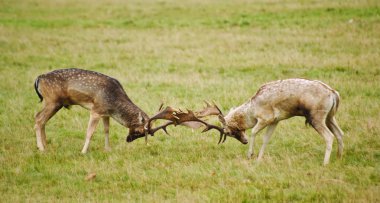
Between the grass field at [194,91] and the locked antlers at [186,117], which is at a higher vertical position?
the locked antlers at [186,117]

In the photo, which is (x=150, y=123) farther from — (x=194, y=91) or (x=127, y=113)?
(x=194, y=91)

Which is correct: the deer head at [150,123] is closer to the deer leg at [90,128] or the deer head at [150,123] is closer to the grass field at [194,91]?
the grass field at [194,91]

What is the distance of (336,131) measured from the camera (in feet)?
31.9

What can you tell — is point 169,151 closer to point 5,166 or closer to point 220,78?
point 5,166

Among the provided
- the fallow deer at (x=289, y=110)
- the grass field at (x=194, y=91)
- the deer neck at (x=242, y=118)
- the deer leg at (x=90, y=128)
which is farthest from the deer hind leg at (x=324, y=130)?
the deer leg at (x=90, y=128)

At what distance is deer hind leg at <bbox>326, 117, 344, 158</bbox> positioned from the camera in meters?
9.55

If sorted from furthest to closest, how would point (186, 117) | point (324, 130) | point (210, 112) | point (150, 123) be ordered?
point (150, 123)
point (210, 112)
point (186, 117)
point (324, 130)

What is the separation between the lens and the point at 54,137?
1195 centimetres

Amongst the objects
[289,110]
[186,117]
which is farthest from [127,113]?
[289,110]

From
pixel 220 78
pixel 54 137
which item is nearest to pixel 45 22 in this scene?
pixel 220 78

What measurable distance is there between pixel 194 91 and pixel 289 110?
19.6ft

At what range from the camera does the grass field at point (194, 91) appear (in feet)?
27.9

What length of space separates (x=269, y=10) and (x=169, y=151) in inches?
820

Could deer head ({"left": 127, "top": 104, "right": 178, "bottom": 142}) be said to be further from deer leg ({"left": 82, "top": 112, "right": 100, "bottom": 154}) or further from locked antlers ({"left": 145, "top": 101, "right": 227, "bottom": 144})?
deer leg ({"left": 82, "top": 112, "right": 100, "bottom": 154})
